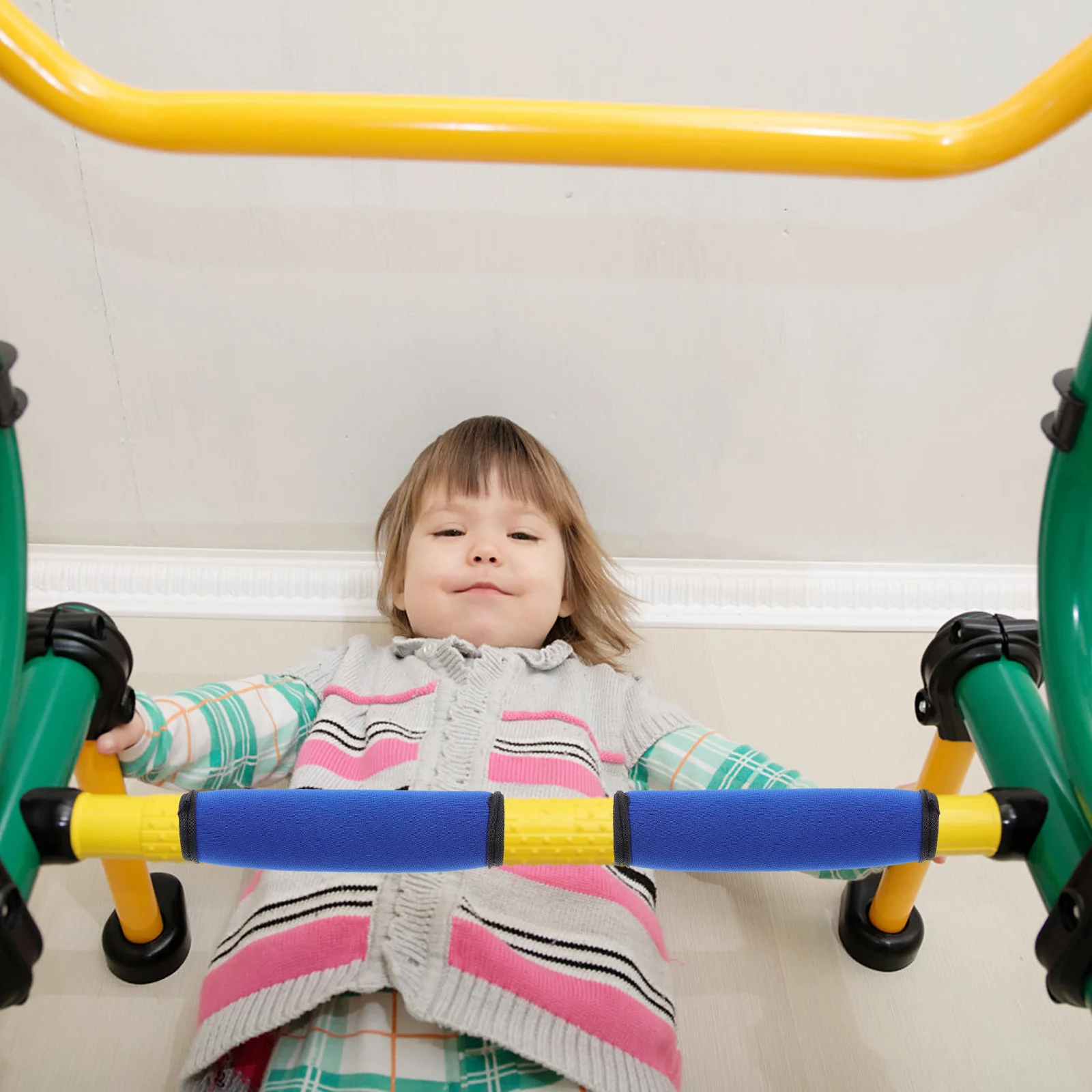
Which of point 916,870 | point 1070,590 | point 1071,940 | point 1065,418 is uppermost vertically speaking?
point 1065,418

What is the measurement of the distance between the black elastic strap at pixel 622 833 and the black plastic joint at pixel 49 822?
1.15 feet

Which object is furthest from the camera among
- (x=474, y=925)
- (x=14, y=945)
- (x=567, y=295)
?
(x=567, y=295)

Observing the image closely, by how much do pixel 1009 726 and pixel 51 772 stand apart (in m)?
0.69

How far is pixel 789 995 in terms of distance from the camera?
101 cm

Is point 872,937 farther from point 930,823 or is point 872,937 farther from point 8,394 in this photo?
point 8,394

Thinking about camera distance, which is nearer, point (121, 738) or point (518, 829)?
point (518, 829)

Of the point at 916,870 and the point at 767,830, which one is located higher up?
the point at 767,830

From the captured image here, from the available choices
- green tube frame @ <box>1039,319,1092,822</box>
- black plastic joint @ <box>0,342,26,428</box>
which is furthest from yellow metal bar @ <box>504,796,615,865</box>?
black plastic joint @ <box>0,342,26,428</box>

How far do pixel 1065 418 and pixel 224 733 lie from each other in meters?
0.77

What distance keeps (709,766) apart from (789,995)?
225 mm

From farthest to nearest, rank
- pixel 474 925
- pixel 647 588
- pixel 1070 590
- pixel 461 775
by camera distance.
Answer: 1. pixel 647 588
2. pixel 461 775
3. pixel 474 925
4. pixel 1070 590

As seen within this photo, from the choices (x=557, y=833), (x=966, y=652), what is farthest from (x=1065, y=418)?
(x=557, y=833)

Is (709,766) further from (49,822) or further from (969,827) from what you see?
(49,822)

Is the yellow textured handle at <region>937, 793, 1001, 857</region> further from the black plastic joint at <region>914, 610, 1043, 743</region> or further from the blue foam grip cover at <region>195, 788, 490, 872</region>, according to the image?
the blue foam grip cover at <region>195, 788, 490, 872</region>
